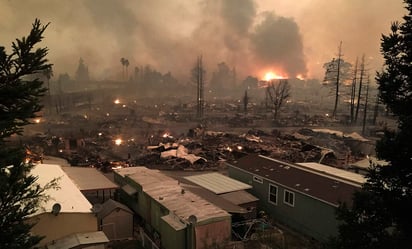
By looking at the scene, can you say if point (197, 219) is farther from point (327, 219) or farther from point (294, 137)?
point (294, 137)

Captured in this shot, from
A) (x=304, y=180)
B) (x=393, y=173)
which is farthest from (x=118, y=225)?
(x=393, y=173)

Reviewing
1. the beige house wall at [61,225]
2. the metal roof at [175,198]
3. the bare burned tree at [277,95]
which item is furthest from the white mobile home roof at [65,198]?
the bare burned tree at [277,95]

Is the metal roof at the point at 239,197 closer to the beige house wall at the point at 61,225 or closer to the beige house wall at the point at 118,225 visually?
the beige house wall at the point at 118,225

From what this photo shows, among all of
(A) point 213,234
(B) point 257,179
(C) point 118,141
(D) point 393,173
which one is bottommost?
(C) point 118,141

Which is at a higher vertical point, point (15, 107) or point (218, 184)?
point (15, 107)

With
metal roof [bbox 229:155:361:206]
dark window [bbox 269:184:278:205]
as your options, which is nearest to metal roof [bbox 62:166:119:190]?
metal roof [bbox 229:155:361:206]

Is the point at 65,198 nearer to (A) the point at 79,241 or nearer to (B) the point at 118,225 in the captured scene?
(B) the point at 118,225
